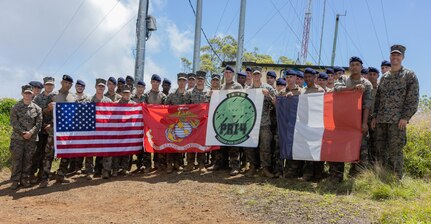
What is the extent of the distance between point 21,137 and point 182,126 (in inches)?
127

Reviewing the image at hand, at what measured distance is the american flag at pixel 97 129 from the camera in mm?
7617

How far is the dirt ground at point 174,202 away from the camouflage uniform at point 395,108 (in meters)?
1.49

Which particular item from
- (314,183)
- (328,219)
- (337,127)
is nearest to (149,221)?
(328,219)

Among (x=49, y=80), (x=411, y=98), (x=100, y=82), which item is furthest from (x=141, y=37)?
(x=411, y=98)

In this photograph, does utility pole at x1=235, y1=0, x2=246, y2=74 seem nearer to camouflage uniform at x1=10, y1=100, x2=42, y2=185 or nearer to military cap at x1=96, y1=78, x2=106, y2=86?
military cap at x1=96, y1=78, x2=106, y2=86

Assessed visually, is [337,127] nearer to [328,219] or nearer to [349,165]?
[349,165]

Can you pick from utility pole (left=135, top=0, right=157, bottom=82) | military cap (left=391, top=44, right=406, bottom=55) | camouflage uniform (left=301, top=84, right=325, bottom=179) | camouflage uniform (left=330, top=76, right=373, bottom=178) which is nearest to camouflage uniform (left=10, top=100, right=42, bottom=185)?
utility pole (left=135, top=0, right=157, bottom=82)

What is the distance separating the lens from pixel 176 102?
27.7 feet

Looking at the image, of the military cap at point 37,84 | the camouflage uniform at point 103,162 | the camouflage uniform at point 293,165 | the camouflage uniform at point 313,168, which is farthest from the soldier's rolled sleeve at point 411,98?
the military cap at point 37,84

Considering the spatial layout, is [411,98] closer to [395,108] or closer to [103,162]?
[395,108]

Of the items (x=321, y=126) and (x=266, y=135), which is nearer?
(x=321, y=126)

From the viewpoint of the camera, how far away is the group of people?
622 centimetres

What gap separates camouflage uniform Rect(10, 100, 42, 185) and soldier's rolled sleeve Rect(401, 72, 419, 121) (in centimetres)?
681

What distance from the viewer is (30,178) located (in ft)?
26.2
